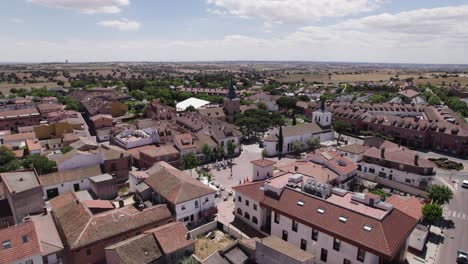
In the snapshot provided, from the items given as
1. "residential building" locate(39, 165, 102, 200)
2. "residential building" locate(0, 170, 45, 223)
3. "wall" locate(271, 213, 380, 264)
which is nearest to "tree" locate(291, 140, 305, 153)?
"wall" locate(271, 213, 380, 264)

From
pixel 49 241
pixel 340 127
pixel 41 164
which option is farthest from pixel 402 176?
pixel 41 164

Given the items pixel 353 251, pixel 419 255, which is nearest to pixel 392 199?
pixel 419 255

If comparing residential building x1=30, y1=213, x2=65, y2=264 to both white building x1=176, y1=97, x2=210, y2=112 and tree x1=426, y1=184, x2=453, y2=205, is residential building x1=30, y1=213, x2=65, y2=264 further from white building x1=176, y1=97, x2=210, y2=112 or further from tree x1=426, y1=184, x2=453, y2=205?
white building x1=176, y1=97, x2=210, y2=112

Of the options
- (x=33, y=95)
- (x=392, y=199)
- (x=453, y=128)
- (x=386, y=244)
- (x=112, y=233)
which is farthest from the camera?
(x=33, y=95)

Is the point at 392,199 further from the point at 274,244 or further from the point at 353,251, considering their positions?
the point at 274,244

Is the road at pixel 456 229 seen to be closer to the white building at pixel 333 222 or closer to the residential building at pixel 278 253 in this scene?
the white building at pixel 333 222
